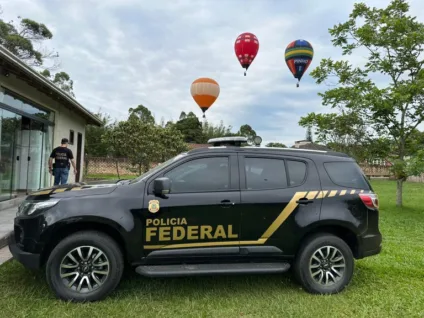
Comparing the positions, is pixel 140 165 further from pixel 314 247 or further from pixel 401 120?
pixel 314 247

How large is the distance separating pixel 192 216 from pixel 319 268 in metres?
1.66

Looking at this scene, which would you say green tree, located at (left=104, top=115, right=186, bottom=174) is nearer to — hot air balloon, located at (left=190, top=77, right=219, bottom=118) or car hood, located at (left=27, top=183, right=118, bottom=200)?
hot air balloon, located at (left=190, top=77, right=219, bottom=118)

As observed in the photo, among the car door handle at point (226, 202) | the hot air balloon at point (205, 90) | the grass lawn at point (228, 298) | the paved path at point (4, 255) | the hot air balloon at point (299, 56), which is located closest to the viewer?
the grass lawn at point (228, 298)

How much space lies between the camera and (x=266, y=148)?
434 cm

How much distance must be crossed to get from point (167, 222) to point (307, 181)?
1.76 m

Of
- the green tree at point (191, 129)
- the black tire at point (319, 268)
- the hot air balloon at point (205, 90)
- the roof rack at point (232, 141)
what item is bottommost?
the black tire at point (319, 268)

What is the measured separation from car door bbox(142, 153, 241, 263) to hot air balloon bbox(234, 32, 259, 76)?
442 inches

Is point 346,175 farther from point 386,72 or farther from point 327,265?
point 386,72

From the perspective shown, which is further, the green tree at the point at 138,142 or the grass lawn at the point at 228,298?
the green tree at the point at 138,142

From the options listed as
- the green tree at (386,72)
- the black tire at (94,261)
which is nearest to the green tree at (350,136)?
the green tree at (386,72)

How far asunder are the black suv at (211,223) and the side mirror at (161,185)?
1cm

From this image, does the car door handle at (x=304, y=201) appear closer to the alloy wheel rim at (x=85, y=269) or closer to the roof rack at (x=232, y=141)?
the roof rack at (x=232, y=141)

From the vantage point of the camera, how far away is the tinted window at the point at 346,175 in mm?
4254

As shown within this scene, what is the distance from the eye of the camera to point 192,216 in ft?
12.5
